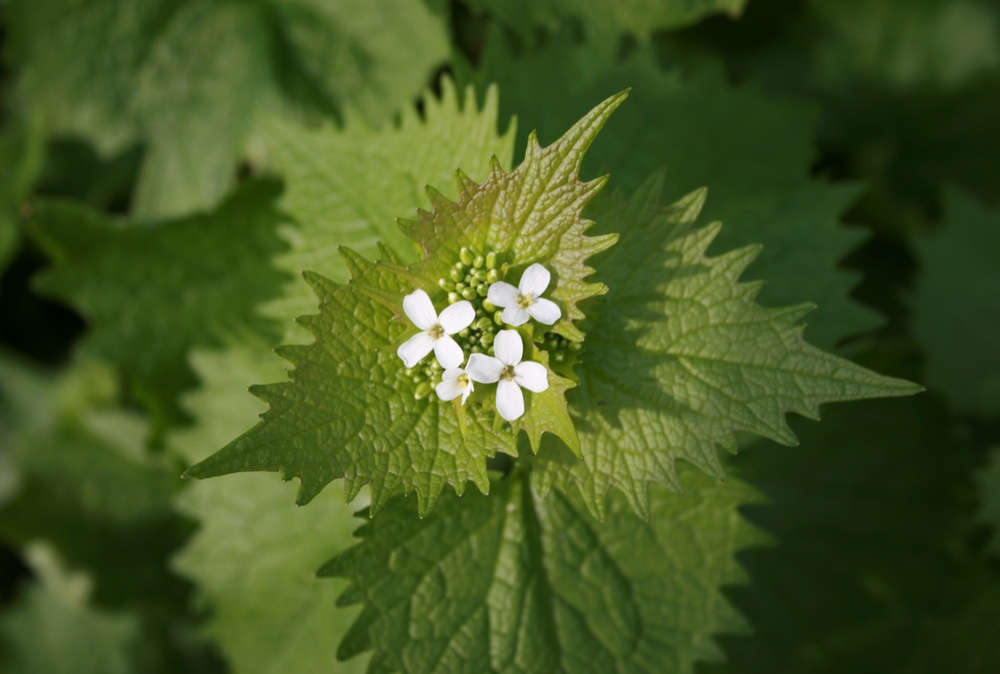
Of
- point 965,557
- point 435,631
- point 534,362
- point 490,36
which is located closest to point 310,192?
point 490,36

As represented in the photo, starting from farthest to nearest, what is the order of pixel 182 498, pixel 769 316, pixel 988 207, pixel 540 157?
pixel 988 207, pixel 182 498, pixel 769 316, pixel 540 157

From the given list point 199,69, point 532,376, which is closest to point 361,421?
point 532,376

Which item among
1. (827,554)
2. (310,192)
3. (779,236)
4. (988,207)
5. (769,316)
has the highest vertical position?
(310,192)

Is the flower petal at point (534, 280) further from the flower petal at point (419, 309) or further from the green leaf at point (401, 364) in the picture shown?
the flower petal at point (419, 309)

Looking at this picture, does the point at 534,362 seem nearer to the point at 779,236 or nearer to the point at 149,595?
the point at 779,236

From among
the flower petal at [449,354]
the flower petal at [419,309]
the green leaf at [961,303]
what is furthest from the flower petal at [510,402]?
the green leaf at [961,303]

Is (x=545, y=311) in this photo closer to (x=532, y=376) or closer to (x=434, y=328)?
(x=532, y=376)
